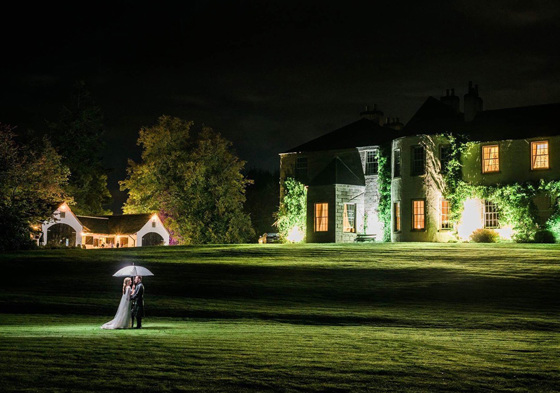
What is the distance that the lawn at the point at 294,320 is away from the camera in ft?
33.0

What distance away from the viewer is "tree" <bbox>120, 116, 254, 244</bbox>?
211ft

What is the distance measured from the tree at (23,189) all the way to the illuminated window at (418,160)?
23.6 m

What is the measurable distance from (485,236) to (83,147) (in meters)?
61.4

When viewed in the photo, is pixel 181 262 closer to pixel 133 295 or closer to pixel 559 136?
pixel 133 295

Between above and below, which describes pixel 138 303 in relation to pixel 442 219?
below

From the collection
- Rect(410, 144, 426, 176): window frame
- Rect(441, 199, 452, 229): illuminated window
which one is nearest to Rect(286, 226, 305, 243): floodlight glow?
Rect(410, 144, 426, 176): window frame

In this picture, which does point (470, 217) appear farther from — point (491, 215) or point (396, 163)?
point (396, 163)

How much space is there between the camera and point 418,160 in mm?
42219

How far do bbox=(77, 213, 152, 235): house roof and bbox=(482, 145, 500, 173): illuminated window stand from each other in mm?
42240

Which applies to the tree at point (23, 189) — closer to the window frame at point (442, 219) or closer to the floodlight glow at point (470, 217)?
the window frame at point (442, 219)

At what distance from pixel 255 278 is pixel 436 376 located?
61.0 ft

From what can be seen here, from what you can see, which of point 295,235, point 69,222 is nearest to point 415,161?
point 295,235

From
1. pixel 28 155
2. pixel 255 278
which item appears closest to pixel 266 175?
pixel 28 155

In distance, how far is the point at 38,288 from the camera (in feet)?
92.4
